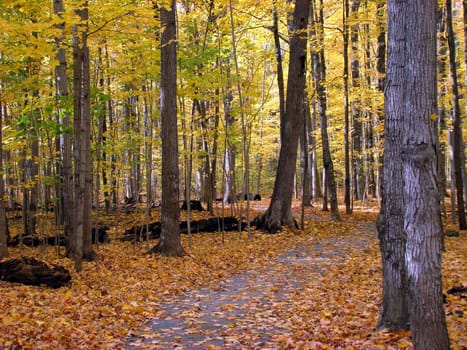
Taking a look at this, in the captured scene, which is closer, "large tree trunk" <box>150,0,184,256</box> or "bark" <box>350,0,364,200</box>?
"large tree trunk" <box>150,0,184,256</box>

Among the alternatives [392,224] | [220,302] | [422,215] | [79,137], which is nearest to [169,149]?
[79,137]

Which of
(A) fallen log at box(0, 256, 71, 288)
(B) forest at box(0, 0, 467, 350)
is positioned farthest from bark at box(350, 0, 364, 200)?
(A) fallen log at box(0, 256, 71, 288)

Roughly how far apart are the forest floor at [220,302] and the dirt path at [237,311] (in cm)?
2

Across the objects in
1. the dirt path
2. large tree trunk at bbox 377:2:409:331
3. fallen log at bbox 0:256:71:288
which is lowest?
the dirt path

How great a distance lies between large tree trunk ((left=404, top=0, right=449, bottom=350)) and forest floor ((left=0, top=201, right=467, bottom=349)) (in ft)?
3.42

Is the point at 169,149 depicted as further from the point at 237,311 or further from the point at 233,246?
the point at 237,311

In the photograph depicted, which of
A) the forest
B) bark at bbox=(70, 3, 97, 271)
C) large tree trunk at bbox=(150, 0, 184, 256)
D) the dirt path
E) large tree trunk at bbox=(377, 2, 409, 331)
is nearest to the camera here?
the forest

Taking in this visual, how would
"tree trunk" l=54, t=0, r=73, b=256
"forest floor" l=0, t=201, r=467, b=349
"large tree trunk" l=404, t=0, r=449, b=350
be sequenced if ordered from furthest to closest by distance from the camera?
"tree trunk" l=54, t=0, r=73, b=256 < "forest floor" l=0, t=201, r=467, b=349 < "large tree trunk" l=404, t=0, r=449, b=350

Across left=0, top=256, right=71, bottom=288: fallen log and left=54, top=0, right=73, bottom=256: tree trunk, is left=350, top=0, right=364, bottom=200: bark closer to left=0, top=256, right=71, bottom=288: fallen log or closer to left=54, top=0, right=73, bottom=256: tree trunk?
left=54, top=0, right=73, bottom=256: tree trunk

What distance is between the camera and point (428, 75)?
3852mm

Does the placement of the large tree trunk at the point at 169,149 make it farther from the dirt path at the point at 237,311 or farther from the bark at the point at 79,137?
the dirt path at the point at 237,311

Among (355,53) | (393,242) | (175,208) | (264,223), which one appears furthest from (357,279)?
(355,53)

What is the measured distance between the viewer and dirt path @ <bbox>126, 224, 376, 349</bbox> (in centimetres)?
589

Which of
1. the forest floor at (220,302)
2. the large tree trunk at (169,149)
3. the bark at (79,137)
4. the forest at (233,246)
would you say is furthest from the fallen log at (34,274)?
the large tree trunk at (169,149)
